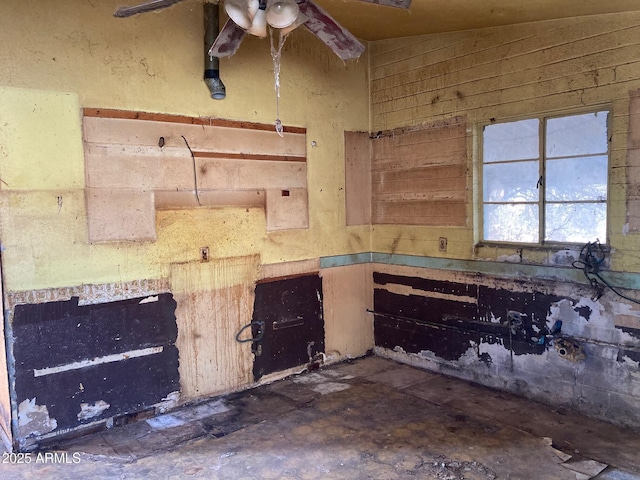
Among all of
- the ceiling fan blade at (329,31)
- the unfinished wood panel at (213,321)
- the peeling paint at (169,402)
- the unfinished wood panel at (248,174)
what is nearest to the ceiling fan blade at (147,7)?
the ceiling fan blade at (329,31)

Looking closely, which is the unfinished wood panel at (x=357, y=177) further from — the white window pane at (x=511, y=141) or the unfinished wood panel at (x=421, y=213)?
the white window pane at (x=511, y=141)

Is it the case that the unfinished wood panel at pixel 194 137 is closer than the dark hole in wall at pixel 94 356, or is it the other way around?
the dark hole in wall at pixel 94 356

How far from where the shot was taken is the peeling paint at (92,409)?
3.48 metres

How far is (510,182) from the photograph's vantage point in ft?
13.2

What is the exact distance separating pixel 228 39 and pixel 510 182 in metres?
2.44

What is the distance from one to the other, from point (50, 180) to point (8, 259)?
1.88 feet

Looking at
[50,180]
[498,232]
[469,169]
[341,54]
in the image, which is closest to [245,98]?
[341,54]

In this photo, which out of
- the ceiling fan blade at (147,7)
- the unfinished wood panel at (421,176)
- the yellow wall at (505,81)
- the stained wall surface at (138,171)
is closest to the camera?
the ceiling fan blade at (147,7)

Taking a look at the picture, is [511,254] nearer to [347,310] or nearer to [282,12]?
[347,310]

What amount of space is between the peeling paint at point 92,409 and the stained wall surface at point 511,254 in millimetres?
2703

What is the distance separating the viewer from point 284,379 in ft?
14.9

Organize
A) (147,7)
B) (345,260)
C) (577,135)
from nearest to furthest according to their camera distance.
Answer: (147,7)
(577,135)
(345,260)

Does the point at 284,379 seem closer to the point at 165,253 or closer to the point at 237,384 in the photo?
the point at 237,384

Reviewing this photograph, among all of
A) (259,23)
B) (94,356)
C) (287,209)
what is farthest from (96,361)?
(259,23)
